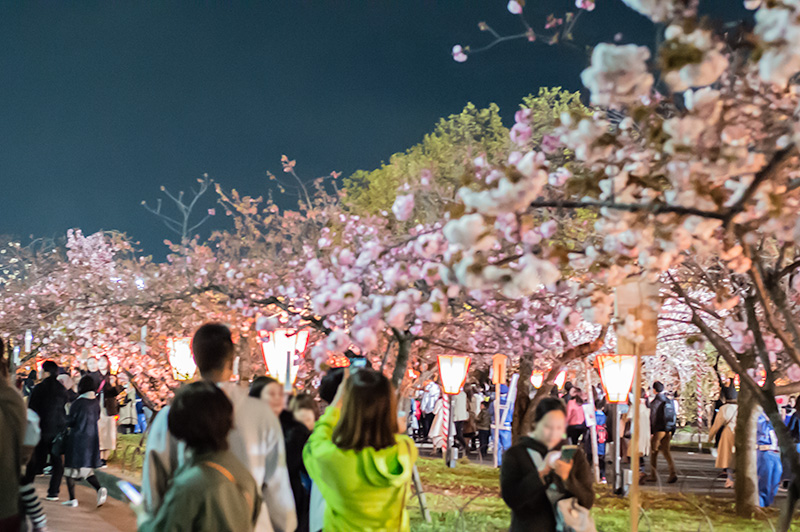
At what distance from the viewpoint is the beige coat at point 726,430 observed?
15812 mm

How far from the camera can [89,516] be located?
10750 millimetres

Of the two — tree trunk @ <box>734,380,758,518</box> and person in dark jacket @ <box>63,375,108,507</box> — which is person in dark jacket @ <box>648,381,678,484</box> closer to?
tree trunk @ <box>734,380,758,518</box>

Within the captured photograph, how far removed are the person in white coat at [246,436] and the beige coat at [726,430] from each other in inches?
530

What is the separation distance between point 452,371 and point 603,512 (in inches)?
182

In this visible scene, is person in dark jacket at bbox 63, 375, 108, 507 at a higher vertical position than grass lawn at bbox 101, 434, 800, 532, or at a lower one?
higher

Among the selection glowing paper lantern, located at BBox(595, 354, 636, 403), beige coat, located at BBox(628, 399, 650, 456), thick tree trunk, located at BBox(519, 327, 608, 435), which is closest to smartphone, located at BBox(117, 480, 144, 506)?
thick tree trunk, located at BBox(519, 327, 608, 435)

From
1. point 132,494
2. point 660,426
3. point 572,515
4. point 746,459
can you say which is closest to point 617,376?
point 746,459

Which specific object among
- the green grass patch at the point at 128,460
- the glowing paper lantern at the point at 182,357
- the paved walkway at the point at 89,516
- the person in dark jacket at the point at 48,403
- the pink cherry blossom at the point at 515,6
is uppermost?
the pink cherry blossom at the point at 515,6

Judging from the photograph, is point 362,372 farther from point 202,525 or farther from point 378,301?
point 378,301

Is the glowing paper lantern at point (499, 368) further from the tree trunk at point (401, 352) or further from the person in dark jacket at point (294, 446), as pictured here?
the person in dark jacket at point (294, 446)

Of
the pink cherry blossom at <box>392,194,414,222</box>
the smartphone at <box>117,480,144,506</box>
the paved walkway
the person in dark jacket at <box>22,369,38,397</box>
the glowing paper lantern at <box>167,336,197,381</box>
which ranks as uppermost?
the pink cherry blossom at <box>392,194,414,222</box>

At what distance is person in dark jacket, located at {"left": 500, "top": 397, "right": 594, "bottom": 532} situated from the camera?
16.0ft

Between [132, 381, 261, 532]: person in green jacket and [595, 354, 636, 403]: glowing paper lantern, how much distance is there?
10.6 meters

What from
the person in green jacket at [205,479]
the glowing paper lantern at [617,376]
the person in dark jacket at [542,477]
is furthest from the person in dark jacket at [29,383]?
the person in green jacket at [205,479]
